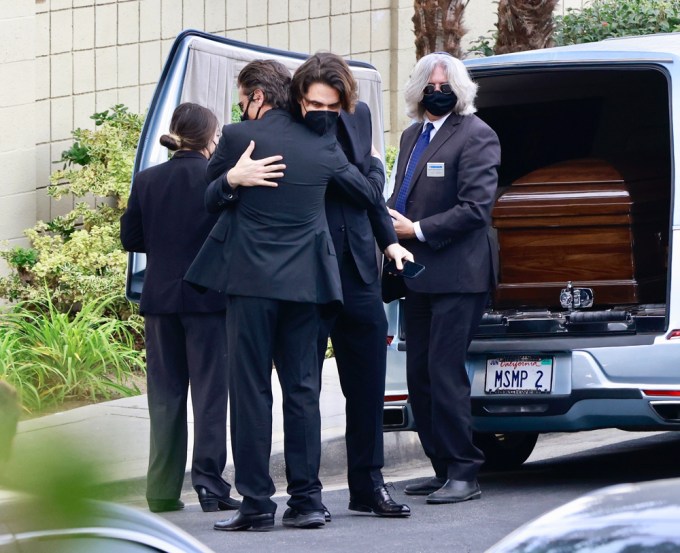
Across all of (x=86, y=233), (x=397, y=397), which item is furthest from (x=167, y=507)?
(x=86, y=233)

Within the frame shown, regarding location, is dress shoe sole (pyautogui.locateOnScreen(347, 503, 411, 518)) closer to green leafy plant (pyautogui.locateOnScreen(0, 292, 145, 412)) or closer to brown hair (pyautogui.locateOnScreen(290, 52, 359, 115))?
brown hair (pyautogui.locateOnScreen(290, 52, 359, 115))

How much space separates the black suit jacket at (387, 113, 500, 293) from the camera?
6008 mm

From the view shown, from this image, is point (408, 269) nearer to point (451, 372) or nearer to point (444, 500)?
point (451, 372)

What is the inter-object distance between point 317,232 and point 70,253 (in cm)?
547

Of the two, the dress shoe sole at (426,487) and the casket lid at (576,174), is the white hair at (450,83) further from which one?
the dress shoe sole at (426,487)

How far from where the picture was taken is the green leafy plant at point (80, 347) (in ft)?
28.8

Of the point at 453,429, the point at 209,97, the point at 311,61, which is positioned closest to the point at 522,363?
the point at 453,429

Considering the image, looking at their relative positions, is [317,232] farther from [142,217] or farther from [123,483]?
[123,483]

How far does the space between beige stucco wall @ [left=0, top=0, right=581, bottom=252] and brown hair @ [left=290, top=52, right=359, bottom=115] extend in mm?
5942

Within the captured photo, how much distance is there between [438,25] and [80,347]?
4.80 metres

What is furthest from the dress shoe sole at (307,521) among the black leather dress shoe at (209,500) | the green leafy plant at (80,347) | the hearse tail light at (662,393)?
the green leafy plant at (80,347)

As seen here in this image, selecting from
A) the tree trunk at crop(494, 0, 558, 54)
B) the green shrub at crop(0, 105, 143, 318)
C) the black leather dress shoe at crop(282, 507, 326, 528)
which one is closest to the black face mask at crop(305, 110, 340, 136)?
the black leather dress shoe at crop(282, 507, 326, 528)

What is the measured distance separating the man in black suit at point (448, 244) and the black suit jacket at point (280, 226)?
0.76 m

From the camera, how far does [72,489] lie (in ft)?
3.96
